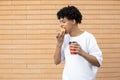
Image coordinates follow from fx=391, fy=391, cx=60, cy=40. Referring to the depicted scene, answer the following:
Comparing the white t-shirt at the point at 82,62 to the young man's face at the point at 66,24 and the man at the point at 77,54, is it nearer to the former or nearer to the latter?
the man at the point at 77,54

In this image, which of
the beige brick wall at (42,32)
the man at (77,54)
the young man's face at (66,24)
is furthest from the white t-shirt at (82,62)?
the beige brick wall at (42,32)

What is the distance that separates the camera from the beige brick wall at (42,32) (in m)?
5.93

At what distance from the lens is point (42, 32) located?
19.5ft

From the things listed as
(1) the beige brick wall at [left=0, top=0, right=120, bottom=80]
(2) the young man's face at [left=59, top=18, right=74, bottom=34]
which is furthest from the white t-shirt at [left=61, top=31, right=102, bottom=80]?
(1) the beige brick wall at [left=0, top=0, right=120, bottom=80]

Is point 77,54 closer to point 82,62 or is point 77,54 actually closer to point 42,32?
point 82,62

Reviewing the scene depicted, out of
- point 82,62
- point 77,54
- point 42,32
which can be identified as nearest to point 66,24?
point 77,54

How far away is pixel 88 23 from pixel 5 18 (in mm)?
1265

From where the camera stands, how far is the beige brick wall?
5934mm

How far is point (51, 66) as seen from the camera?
595 cm

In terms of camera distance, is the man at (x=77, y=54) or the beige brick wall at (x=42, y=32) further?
the beige brick wall at (x=42, y=32)

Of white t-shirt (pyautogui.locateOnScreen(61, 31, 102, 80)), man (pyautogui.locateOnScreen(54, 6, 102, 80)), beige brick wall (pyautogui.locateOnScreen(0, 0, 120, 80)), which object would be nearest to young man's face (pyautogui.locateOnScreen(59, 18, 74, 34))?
man (pyautogui.locateOnScreen(54, 6, 102, 80))

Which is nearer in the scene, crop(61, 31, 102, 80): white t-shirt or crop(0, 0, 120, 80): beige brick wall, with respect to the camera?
crop(61, 31, 102, 80): white t-shirt

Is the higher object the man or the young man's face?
the young man's face

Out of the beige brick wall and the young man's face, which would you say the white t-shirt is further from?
the beige brick wall
